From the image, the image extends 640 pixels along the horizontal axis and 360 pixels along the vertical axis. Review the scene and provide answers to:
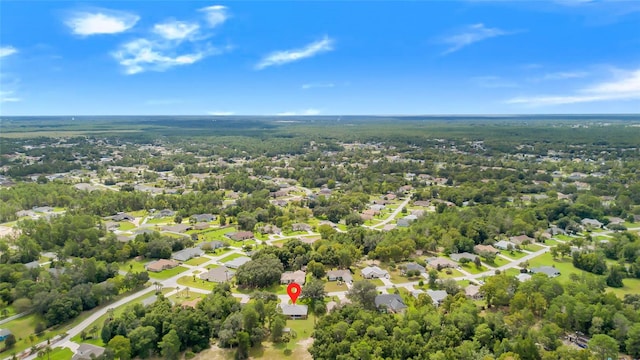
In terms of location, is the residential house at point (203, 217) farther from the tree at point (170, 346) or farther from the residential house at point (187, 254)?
the tree at point (170, 346)

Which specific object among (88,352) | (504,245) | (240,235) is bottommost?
(504,245)

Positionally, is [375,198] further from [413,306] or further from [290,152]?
[290,152]

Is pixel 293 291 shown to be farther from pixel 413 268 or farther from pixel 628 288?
pixel 628 288

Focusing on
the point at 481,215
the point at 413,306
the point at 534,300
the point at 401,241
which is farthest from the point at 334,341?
the point at 481,215

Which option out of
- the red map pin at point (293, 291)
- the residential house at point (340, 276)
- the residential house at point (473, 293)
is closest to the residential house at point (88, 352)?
the red map pin at point (293, 291)

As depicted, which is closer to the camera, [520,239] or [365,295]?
[365,295]

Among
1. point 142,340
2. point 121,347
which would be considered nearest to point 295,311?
point 142,340

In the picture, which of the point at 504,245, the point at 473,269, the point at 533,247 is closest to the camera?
the point at 473,269

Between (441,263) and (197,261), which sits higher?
(441,263)
